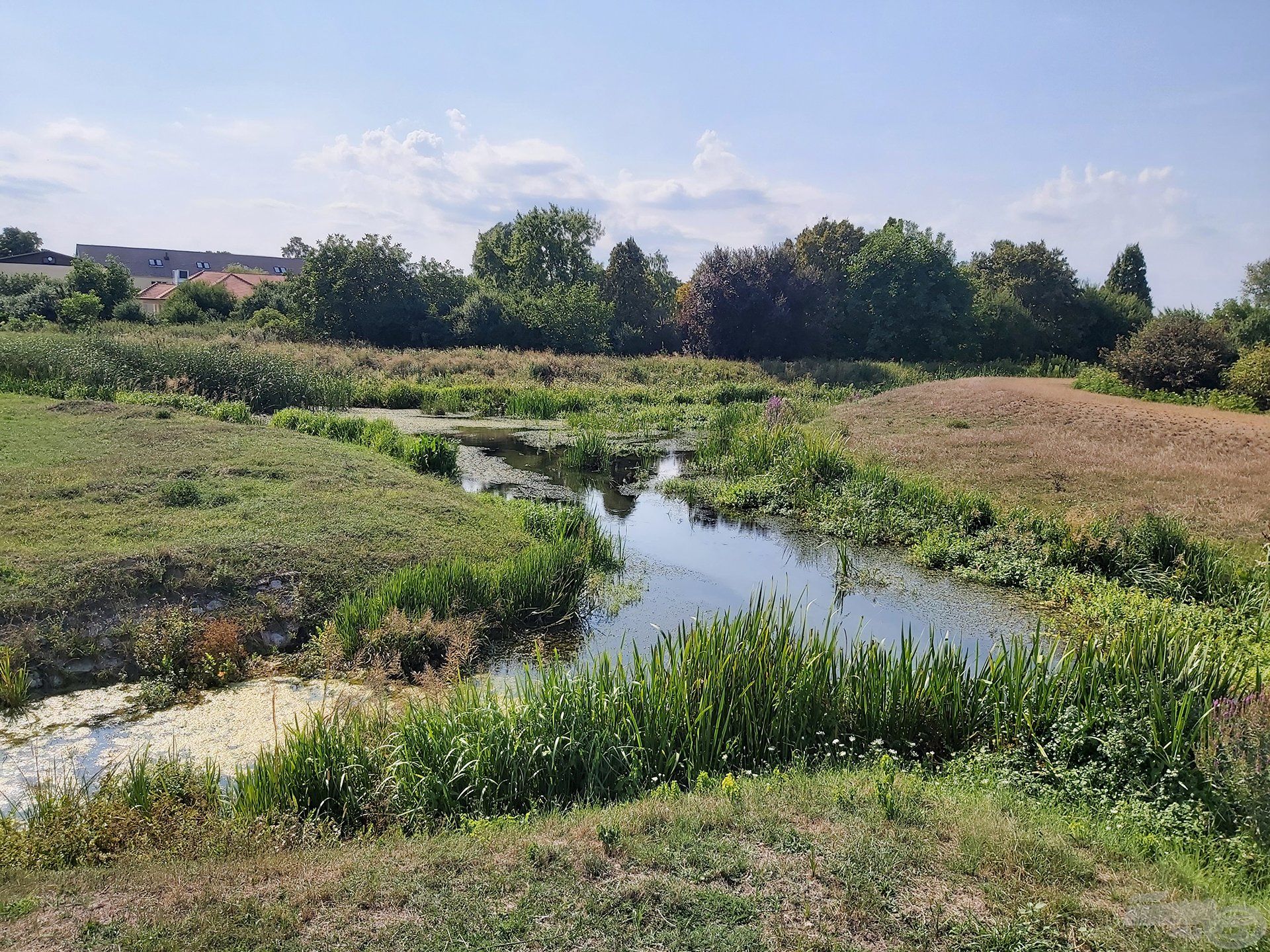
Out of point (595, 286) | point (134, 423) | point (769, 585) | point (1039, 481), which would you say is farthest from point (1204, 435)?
point (595, 286)

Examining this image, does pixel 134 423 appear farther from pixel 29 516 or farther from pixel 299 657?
pixel 299 657

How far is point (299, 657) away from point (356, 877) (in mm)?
4398

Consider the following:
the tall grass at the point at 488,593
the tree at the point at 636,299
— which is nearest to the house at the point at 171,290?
the tree at the point at 636,299

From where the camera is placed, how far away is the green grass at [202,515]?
816cm

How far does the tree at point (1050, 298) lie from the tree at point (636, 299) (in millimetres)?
20077

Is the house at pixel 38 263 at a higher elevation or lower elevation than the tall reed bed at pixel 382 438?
higher

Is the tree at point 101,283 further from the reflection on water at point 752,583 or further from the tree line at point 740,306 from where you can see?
the reflection on water at point 752,583

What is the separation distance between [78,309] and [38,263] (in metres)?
50.8

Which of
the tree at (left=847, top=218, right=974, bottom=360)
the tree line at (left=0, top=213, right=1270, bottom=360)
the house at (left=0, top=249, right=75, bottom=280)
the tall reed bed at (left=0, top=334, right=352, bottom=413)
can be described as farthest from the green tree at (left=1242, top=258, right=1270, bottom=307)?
the house at (left=0, top=249, right=75, bottom=280)

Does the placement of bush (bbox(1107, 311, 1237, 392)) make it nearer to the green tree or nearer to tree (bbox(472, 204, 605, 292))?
the green tree

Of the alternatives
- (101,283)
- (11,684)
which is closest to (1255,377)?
(11,684)

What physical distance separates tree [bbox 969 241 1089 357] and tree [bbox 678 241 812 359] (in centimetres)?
1280

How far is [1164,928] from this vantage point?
341cm

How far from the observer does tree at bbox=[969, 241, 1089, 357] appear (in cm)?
4491
